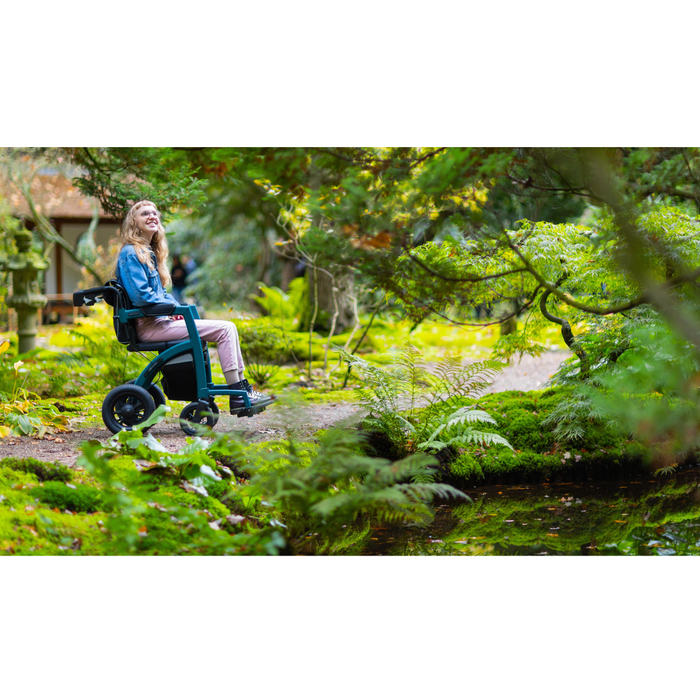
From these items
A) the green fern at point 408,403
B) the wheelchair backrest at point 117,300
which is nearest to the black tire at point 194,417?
the wheelchair backrest at point 117,300

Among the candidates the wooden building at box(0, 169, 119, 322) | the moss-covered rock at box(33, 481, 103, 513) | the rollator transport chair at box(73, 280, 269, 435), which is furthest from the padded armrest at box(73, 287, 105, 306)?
the wooden building at box(0, 169, 119, 322)

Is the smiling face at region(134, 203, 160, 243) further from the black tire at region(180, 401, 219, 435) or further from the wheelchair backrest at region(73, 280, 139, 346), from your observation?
the black tire at region(180, 401, 219, 435)

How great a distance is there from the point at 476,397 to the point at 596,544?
2345mm

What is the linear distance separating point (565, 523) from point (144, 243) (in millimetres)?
3363

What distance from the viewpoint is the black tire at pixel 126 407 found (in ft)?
14.7

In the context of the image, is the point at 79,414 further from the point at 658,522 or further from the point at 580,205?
the point at 580,205

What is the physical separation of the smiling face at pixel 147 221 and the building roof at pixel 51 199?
8071 mm

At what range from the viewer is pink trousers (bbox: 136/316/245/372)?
4566 mm

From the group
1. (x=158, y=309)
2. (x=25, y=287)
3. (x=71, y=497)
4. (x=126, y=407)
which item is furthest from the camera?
(x=25, y=287)

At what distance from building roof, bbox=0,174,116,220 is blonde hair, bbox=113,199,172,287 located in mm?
8035

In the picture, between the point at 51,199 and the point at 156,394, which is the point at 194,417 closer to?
the point at 156,394

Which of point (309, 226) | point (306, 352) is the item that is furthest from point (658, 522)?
point (306, 352)

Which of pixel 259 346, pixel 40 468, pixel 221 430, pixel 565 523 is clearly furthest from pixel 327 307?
pixel 40 468

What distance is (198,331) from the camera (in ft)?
15.1
